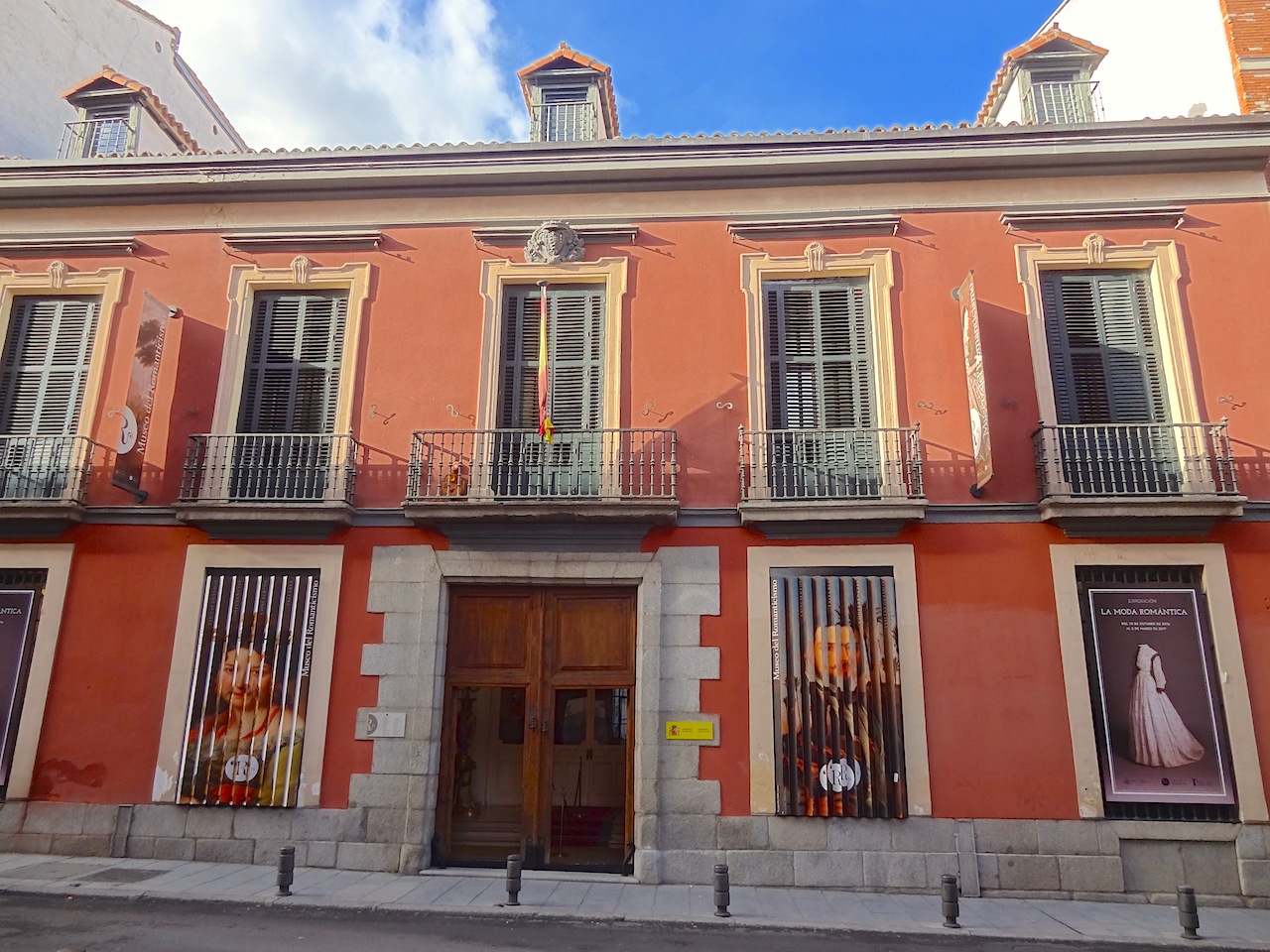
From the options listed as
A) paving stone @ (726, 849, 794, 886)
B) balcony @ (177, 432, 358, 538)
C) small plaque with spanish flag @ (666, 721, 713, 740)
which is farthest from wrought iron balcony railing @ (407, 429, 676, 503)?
paving stone @ (726, 849, 794, 886)

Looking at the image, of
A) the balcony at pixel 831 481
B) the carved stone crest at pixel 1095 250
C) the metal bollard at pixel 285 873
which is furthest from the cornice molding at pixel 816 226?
the metal bollard at pixel 285 873

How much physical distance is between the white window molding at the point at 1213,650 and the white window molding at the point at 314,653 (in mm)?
8900

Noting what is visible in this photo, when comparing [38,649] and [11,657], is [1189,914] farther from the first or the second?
[11,657]

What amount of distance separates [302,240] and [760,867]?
10.3 m

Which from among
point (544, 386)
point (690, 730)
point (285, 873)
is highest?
point (544, 386)

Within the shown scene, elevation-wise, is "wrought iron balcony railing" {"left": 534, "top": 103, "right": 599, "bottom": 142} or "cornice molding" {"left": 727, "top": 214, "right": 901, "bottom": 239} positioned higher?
"wrought iron balcony railing" {"left": 534, "top": 103, "right": 599, "bottom": 142}

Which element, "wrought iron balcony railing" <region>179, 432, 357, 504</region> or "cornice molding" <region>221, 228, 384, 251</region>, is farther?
"cornice molding" <region>221, 228, 384, 251</region>

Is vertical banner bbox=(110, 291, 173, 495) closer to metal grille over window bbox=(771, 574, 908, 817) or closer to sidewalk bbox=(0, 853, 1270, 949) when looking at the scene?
sidewalk bbox=(0, 853, 1270, 949)

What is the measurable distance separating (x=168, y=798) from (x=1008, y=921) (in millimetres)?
9631

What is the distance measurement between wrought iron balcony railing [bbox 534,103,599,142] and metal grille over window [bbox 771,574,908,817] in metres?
7.80

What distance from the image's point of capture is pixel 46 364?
1222 cm

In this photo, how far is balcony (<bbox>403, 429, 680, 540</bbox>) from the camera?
10.5 m

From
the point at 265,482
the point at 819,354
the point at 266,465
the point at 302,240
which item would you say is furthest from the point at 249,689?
the point at 819,354

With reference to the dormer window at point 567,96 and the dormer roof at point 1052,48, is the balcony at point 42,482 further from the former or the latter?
the dormer roof at point 1052,48
